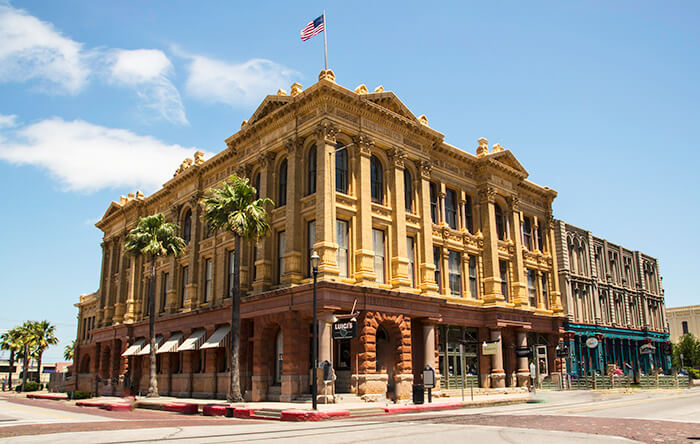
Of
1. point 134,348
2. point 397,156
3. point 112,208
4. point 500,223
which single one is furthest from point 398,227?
point 112,208

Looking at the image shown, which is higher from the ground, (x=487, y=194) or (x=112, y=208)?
(x=112, y=208)

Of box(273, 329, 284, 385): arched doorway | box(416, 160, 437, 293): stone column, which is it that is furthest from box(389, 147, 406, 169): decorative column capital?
box(273, 329, 284, 385): arched doorway

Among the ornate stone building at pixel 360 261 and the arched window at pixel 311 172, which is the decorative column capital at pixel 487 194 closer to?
the ornate stone building at pixel 360 261

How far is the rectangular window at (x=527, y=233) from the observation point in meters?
45.8

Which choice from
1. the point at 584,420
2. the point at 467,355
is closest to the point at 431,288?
the point at 467,355

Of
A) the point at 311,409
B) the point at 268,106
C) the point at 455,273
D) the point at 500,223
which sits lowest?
the point at 311,409

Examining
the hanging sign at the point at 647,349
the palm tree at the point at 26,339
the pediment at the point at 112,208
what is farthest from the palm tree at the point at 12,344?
the hanging sign at the point at 647,349

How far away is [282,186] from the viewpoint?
34.9m

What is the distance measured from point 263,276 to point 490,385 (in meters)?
17.2

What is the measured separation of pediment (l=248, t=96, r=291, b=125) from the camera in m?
33.9

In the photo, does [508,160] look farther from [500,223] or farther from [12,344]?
[12,344]

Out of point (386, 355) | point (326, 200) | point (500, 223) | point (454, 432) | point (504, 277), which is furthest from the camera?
point (500, 223)

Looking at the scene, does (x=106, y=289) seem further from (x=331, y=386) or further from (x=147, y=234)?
(x=331, y=386)

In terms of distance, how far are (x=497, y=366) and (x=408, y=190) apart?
13.5 metres
